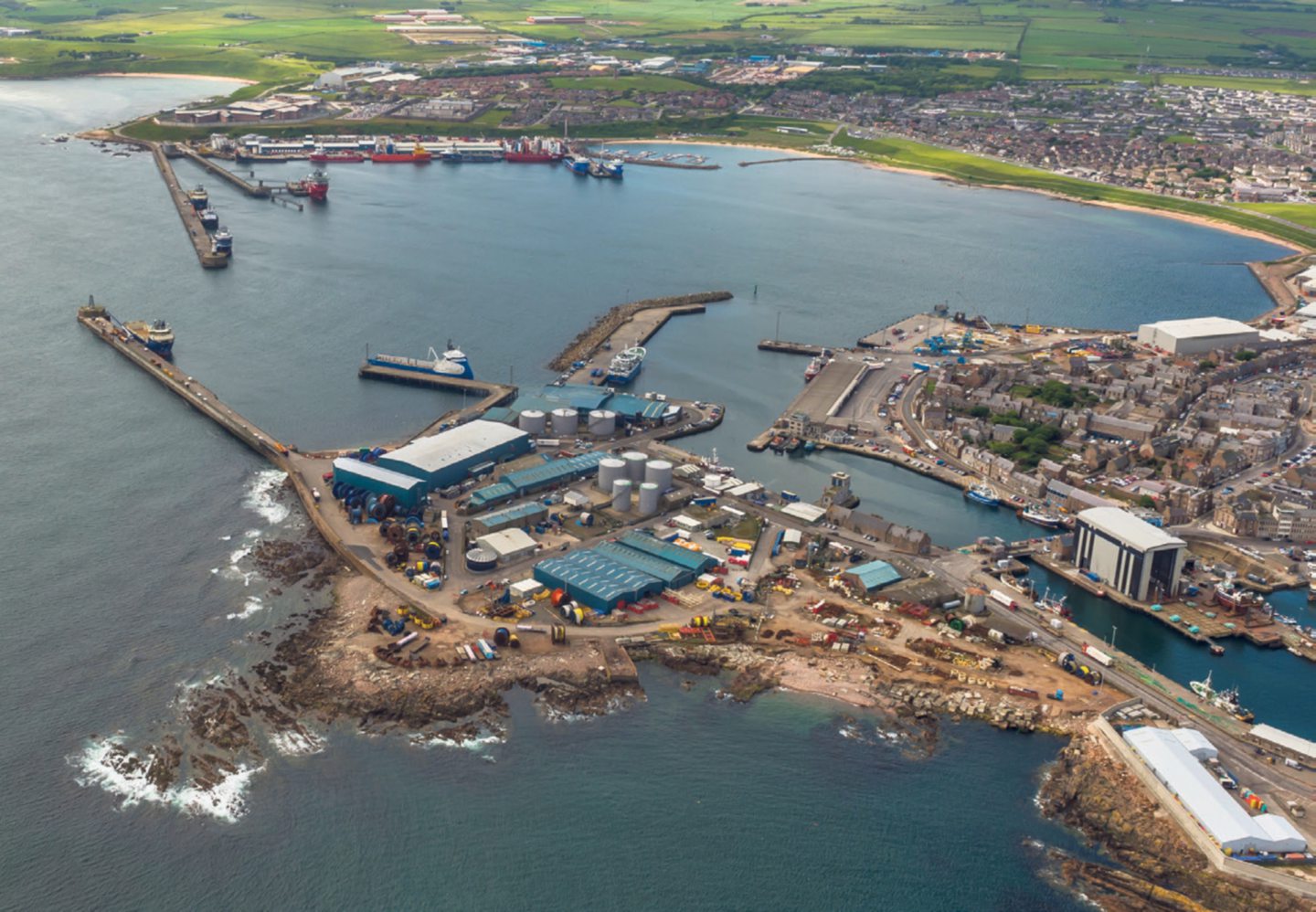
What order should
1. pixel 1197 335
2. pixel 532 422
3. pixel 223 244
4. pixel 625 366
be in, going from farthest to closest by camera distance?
pixel 223 244 → pixel 1197 335 → pixel 625 366 → pixel 532 422

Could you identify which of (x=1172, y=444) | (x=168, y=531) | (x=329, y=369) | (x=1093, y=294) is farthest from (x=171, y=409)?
(x=1093, y=294)

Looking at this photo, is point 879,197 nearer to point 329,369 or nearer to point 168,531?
point 329,369

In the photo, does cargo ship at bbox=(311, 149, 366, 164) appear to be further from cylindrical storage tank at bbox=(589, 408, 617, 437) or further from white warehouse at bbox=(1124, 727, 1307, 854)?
white warehouse at bbox=(1124, 727, 1307, 854)

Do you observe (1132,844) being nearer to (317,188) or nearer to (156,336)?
(156,336)

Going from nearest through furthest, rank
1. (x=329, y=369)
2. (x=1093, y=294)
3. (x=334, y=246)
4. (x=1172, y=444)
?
1. (x=1172, y=444)
2. (x=329, y=369)
3. (x=1093, y=294)
4. (x=334, y=246)

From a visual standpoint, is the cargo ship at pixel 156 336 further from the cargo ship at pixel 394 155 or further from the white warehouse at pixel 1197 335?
the cargo ship at pixel 394 155

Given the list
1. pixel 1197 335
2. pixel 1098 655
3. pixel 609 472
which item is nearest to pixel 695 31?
pixel 1197 335
